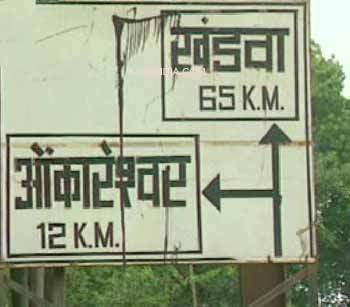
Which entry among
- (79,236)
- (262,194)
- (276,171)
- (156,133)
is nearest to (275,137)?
(276,171)

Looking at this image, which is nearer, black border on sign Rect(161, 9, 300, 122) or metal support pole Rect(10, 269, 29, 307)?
black border on sign Rect(161, 9, 300, 122)

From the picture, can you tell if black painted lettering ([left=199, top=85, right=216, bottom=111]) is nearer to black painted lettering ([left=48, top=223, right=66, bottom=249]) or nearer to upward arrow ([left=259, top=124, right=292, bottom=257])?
upward arrow ([left=259, top=124, right=292, bottom=257])

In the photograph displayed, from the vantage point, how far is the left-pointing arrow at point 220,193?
22.5 ft

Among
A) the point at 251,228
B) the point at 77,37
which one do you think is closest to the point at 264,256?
the point at 251,228

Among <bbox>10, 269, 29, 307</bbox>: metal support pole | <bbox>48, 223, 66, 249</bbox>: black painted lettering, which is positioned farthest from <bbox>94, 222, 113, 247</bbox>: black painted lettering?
<bbox>10, 269, 29, 307</bbox>: metal support pole

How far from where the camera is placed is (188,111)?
6.99 meters

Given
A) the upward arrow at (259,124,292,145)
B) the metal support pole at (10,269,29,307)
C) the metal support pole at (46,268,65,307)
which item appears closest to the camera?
the upward arrow at (259,124,292,145)

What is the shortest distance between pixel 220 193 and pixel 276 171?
1.25 ft

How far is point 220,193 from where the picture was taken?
271 inches

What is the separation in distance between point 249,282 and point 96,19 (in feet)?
6.42

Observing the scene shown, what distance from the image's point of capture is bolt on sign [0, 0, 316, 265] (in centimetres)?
687

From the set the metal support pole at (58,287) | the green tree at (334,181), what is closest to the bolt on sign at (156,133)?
the metal support pole at (58,287)

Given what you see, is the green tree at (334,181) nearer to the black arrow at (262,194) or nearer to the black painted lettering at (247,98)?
the black painted lettering at (247,98)

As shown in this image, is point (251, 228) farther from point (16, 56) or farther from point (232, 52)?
point (16, 56)
